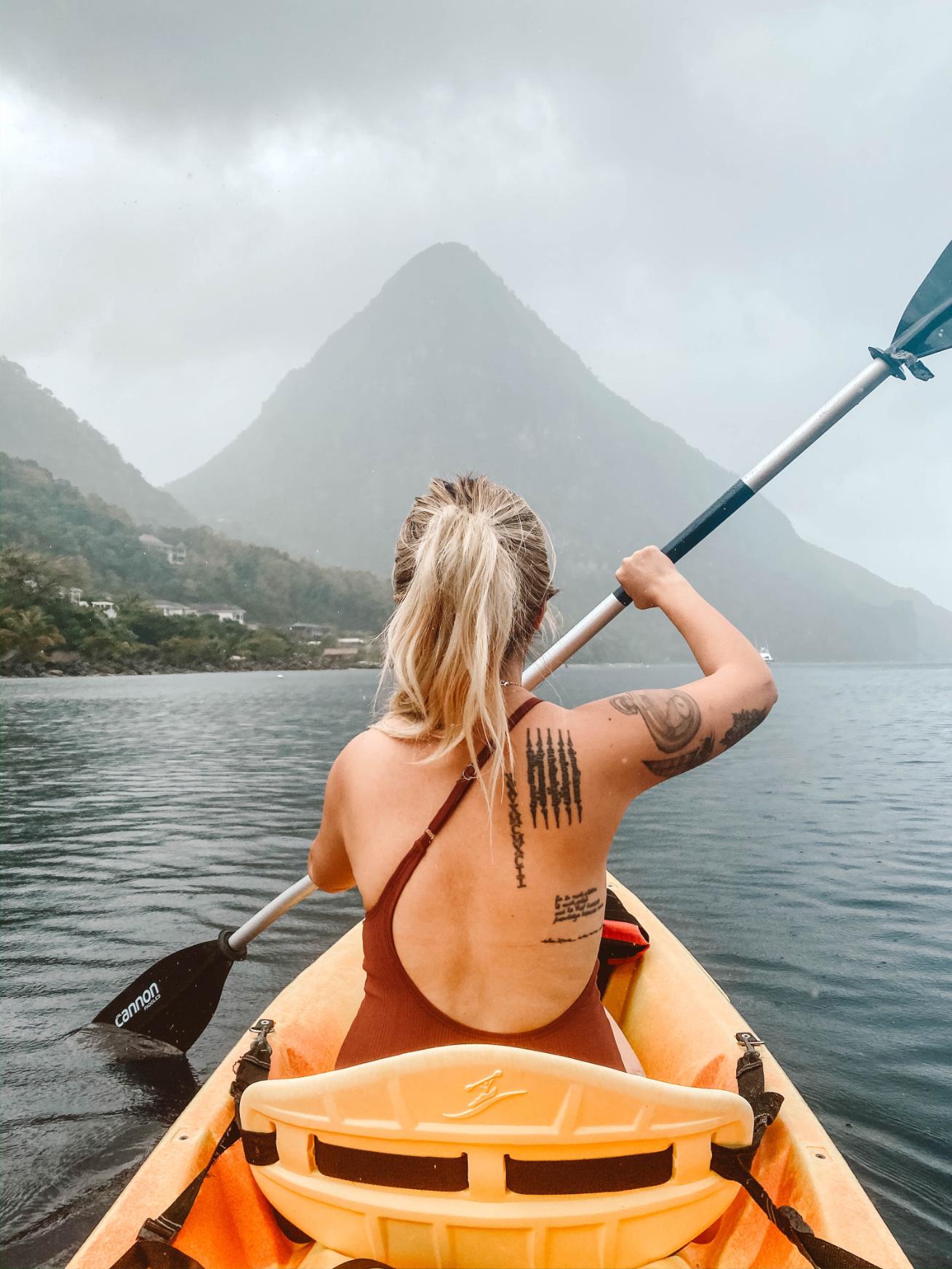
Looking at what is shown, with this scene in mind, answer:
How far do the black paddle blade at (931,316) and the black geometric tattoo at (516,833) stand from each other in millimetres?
3343

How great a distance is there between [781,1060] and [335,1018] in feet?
14.7

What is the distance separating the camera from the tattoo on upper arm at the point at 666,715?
2164mm

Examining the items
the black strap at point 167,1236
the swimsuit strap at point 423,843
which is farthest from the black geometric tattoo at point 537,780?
the black strap at point 167,1236

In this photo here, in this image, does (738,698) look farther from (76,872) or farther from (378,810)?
(76,872)

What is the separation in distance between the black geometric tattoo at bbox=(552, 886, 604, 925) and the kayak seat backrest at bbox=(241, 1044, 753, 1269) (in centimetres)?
35

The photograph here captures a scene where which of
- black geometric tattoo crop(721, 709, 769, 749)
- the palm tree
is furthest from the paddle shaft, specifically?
the palm tree

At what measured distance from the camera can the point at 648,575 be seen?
2.73 metres

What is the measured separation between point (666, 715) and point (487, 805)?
0.55 m

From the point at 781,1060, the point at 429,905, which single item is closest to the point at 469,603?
the point at 429,905

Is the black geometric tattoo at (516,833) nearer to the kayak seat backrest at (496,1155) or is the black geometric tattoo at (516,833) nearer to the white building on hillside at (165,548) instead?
the kayak seat backrest at (496,1155)

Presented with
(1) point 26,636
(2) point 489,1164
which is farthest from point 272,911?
(1) point 26,636

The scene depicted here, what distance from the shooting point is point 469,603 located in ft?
6.81

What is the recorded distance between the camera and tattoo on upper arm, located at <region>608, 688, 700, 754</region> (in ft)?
7.10

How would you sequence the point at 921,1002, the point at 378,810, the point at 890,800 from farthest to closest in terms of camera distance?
the point at 890,800, the point at 921,1002, the point at 378,810
